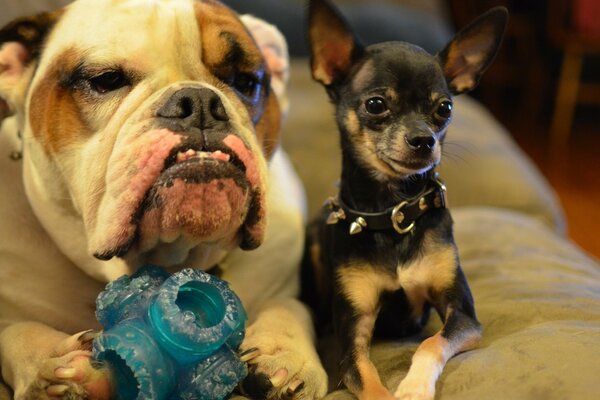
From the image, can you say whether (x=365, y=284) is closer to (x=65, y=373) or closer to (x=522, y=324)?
(x=522, y=324)

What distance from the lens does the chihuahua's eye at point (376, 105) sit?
122 cm

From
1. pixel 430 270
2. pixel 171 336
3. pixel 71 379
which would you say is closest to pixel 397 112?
pixel 430 270

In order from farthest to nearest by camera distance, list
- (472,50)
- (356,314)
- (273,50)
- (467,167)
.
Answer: (467,167), (273,50), (472,50), (356,314)

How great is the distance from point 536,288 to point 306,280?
49 cm

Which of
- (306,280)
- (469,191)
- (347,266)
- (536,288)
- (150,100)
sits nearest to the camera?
(150,100)

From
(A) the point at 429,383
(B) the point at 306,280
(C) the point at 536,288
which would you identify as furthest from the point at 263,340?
(C) the point at 536,288

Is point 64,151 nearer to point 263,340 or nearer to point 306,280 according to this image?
point 263,340

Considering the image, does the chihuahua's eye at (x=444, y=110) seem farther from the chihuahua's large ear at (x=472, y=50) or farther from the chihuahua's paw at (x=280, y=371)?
the chihuahua's paw at (x=280, y=371)

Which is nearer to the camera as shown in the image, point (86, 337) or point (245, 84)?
point (86, 337)

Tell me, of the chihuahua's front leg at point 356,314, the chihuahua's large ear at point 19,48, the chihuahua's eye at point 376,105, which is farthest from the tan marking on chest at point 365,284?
the chihuahua's large ear at point 19,48

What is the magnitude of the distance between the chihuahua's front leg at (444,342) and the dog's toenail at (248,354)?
0.25 metres

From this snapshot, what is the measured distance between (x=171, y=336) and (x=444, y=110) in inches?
23.1

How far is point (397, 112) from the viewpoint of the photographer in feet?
3.98

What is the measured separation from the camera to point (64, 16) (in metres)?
1.32
